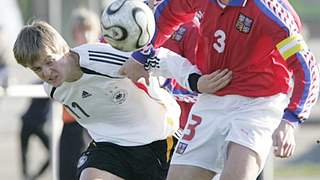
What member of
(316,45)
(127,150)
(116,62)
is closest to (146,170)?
(127,150)

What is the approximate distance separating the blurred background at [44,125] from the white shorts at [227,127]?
1.91m

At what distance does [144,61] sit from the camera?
239 inches

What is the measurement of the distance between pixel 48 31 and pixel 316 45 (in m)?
24.4

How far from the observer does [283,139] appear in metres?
5.54

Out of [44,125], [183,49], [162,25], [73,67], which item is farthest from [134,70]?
[44,125]

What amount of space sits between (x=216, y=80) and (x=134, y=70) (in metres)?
0.56

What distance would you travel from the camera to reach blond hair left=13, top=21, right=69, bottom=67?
242 inches

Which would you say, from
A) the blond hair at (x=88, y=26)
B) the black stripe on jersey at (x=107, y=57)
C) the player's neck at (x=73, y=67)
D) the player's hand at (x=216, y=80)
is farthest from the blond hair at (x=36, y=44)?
the blond hair at (x=88, y=26)

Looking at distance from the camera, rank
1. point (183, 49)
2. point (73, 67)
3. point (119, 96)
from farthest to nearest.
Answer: point (183, 49) < point (119, 96) < point (73, 67)

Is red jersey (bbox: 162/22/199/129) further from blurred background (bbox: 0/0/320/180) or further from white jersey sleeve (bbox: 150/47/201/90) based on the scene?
blurred background (bbox: 0/0/320/180)

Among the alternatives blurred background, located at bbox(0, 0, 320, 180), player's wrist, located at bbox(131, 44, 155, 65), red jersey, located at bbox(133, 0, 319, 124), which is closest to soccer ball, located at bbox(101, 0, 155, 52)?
player's wrist, located at bbox(131, 44, 155, 65)

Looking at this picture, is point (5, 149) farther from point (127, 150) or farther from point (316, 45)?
point (316, 45)

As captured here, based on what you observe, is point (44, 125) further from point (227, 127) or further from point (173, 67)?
point (227, 127)

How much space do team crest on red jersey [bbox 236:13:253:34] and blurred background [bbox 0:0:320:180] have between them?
2.04 meters
